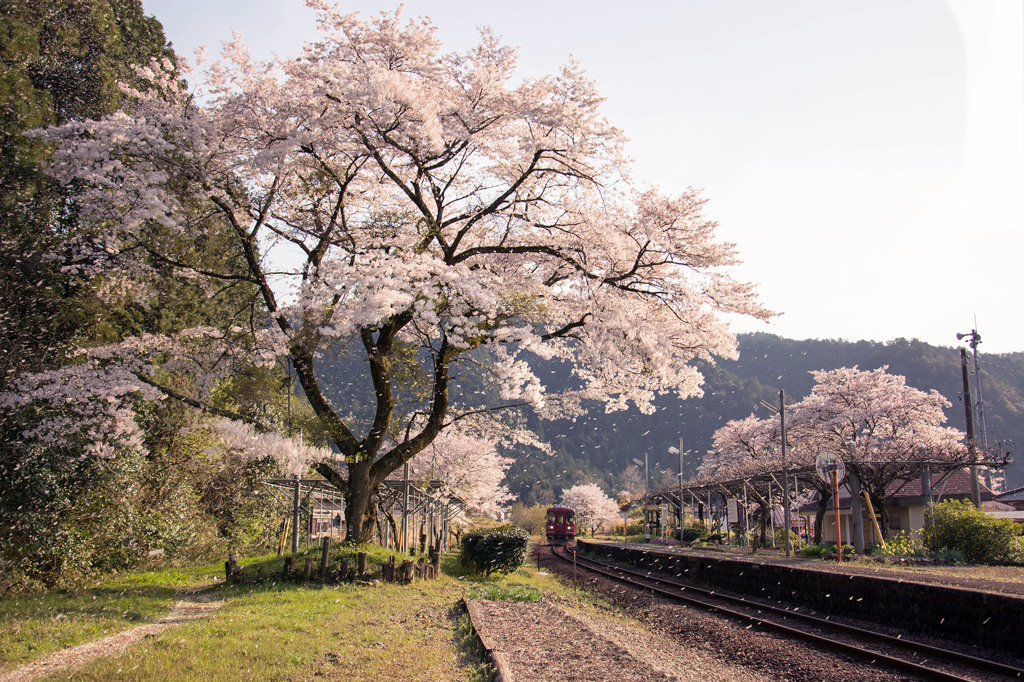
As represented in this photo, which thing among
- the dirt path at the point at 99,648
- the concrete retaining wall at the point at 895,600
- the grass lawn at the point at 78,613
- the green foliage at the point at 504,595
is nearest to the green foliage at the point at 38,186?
the grass lawn at the point at 78,613

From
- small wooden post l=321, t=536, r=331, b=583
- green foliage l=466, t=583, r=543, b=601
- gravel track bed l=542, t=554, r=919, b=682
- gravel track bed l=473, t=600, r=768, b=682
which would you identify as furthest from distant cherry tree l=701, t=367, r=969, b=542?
gravel track bed l=473, t=600, r=768, b=682

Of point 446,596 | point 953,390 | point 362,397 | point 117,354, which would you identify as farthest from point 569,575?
point 953,390

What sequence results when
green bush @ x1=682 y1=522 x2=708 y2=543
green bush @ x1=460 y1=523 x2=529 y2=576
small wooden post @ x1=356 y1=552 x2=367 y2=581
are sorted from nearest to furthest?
small wooden post @ x1=356 y1=552 x2=367 y2=581, green bush @ x1=460 y1=523 x2=529 y2=576, green bush @ x1=682 y1=522 x2=708 y2=543

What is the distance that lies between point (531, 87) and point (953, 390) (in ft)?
471

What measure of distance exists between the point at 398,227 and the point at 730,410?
535 feet

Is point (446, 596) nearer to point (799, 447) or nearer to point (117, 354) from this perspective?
point (117, 354)

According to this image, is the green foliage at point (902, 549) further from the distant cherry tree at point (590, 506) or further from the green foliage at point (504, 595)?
the distant cherry tree at point (590, 506)

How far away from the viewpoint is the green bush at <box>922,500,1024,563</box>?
22391mm

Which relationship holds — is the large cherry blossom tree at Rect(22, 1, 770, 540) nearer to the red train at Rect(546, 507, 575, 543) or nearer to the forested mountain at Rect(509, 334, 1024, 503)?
the red train at Rect(546, 507, 575, 543)

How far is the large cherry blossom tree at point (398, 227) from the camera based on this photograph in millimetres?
13898

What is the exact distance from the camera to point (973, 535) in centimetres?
2286

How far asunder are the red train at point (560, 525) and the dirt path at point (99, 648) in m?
53.4

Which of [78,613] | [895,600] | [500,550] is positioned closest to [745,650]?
[895,600]

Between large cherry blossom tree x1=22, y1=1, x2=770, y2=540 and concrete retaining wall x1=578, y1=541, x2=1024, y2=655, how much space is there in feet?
18.1
